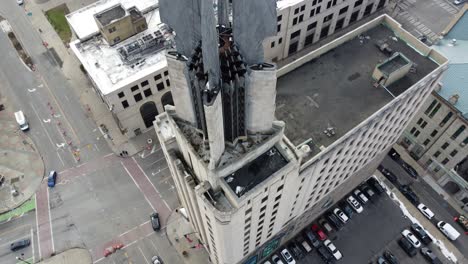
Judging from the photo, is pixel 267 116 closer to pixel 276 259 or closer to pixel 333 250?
pixel 276 259

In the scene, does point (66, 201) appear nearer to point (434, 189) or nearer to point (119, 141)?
point (119, 141)

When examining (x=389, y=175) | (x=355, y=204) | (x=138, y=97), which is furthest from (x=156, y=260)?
(x=389, y=175)

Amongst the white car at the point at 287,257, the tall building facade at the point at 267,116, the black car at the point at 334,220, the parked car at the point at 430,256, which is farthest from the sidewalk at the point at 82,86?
the parked car at the point at 430,256

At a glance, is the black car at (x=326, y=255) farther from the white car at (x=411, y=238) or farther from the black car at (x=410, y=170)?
the black car at (x=410, y=170)

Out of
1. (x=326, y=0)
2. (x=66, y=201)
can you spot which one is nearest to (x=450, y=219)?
(x=326, y=0)

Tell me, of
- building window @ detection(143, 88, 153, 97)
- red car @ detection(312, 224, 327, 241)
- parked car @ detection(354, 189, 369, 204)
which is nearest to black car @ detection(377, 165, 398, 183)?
parked car @ detection(354, 189, 369, 204)

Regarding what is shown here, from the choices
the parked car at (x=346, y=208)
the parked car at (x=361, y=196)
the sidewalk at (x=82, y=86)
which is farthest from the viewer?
the sidewalk at (x=82, y=86)
